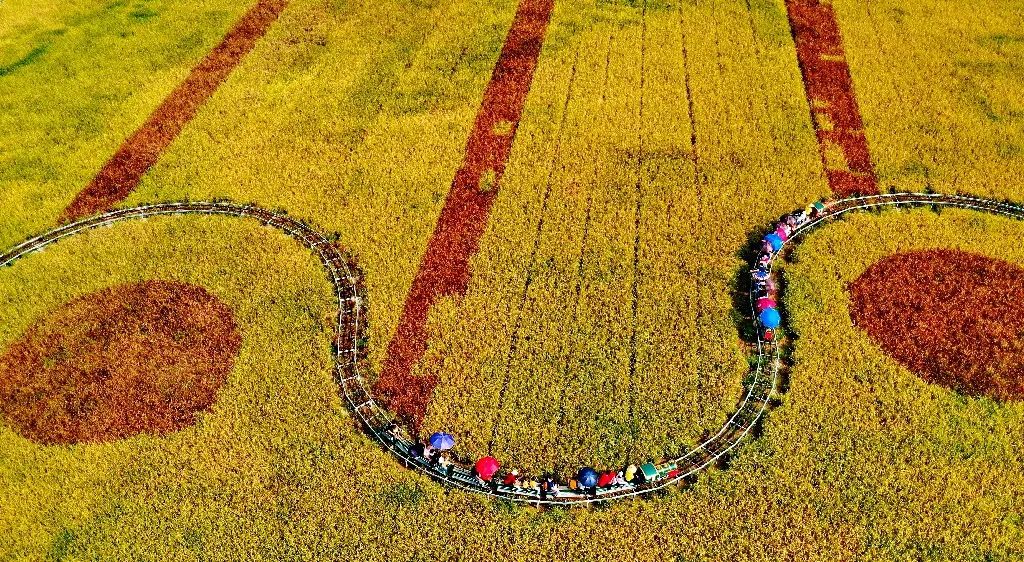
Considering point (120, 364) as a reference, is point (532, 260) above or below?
above

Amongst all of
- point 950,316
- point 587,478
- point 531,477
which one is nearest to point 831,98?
point 950,316

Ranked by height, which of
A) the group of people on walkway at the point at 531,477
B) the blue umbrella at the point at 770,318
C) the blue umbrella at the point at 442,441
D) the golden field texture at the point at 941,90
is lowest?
the group of people on walkway at the point at 531,477

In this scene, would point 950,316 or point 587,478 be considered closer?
point 587,478

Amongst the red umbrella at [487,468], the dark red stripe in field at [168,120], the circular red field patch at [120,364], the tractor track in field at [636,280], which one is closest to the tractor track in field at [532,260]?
the red umbrella at [487,468]

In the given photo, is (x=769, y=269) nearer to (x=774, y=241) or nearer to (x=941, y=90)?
(x=774, y=241)

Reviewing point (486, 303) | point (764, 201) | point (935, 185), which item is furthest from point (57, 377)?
point (935, 185)

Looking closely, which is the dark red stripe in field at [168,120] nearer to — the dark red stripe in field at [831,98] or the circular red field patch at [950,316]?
the dark red stripe in field at [831,98]
